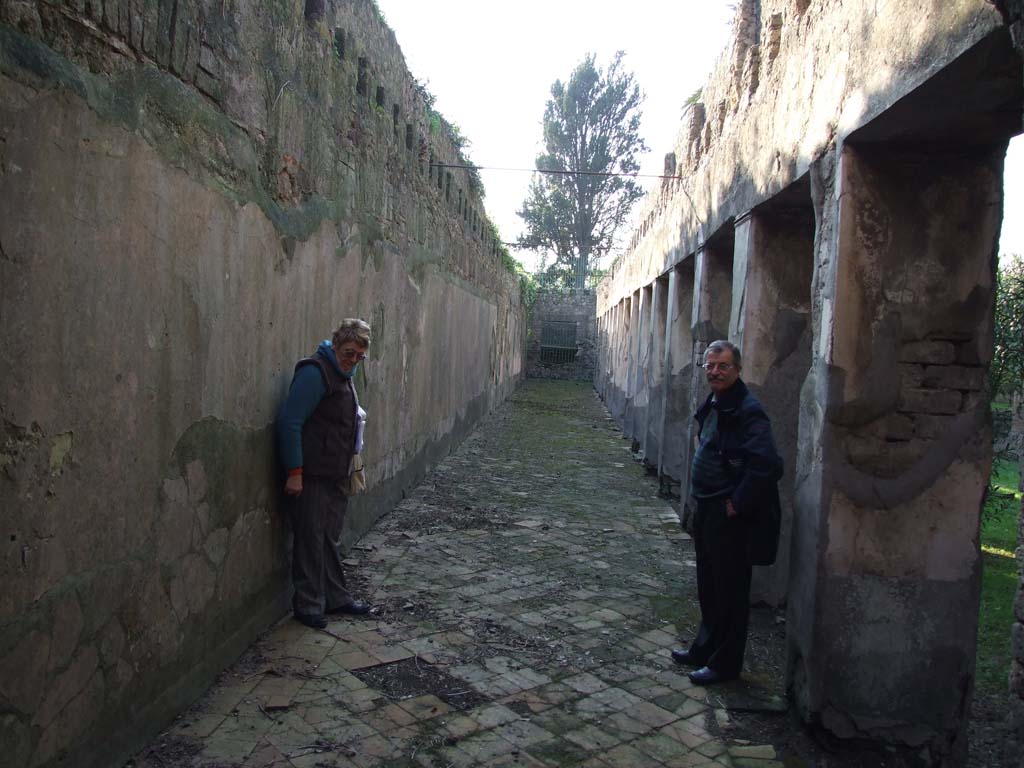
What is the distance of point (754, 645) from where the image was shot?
4582 mm

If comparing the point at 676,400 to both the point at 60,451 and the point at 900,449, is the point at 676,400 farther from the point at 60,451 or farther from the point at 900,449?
the point at 60,451

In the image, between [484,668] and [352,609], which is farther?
[352,609]

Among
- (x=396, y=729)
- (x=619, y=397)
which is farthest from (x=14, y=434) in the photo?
(x=619, y=397)

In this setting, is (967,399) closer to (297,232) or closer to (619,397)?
(297,232)

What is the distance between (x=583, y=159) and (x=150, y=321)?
41857 millimetres

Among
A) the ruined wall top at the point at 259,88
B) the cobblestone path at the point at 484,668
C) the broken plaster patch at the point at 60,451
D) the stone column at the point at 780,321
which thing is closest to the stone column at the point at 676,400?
the cobblestone path at the point at 484,668

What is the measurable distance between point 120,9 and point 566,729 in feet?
10.3

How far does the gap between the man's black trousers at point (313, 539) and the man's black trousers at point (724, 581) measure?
78.5 inches

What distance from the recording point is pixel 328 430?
430 centimetres

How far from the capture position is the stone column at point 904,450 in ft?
11.0

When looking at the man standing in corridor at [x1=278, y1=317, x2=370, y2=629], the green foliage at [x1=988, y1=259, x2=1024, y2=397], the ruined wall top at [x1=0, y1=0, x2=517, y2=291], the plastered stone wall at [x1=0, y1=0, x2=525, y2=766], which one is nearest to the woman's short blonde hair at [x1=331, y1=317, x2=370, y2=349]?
the man standing in corridor at [x1=278, y1=317, x2=370, y2=629]

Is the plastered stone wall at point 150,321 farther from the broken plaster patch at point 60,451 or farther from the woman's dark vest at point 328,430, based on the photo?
the woman's dark vest at point 328,430

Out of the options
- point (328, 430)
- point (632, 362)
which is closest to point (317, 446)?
point (328, 430)

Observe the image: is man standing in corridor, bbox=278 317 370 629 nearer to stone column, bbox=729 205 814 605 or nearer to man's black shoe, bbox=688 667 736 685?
man's black shoe, bbox=688 667 736 685
